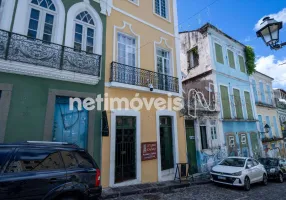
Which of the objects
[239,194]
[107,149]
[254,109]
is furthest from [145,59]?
[254,109]

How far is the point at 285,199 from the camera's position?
6.84 meters

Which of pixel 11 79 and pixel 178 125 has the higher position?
pixel 11 79

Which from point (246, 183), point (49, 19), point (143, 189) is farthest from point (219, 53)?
point (49, 19)

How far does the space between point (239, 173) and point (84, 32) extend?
9.44 meters

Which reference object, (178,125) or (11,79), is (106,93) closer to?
(11,79)

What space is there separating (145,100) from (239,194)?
5759 millimetres

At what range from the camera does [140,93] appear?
822 centimetres

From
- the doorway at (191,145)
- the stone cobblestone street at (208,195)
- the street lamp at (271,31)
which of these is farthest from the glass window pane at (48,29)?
the doorway at (191,145)

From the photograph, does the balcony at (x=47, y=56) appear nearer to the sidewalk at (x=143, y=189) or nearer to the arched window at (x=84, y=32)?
the arched window at (x=84, y=32)

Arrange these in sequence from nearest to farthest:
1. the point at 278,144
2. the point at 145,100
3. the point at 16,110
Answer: the point at 16,110, the point at 145,100, the point at 278,144

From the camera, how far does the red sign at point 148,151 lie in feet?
25.0

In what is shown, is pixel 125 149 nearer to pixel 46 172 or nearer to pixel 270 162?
pixel 46 172

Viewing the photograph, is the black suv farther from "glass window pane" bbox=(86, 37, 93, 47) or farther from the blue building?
the blue building

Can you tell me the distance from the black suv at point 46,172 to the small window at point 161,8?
9.45 metres
